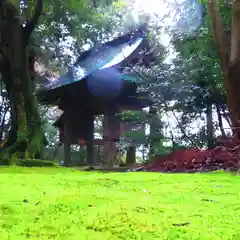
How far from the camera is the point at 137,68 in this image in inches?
450

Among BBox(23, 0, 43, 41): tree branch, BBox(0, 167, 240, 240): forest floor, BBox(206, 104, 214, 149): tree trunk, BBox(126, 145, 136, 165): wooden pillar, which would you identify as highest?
BBox(23, 0, 43, 41): tree branch

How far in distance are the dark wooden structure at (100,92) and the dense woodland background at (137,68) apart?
1.24ft

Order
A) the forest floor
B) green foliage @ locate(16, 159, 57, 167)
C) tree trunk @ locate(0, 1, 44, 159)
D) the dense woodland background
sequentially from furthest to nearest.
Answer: the dense woodland background, tree trunk @ locate(0, 1, 44, 159), green foliage @ locate(16, 159, 57, 167), the forest floor

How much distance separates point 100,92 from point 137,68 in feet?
3.87

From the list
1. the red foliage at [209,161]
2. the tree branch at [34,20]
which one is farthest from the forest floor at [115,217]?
the tree branch at [34,20]

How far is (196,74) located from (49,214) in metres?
9.35

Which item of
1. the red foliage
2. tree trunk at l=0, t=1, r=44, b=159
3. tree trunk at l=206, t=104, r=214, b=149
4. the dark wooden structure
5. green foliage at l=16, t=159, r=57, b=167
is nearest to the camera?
the red foliage

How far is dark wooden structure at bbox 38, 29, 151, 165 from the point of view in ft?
36.3

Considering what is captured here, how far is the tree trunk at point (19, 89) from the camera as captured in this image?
7.84 metres

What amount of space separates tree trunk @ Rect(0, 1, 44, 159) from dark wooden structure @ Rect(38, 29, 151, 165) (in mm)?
3064

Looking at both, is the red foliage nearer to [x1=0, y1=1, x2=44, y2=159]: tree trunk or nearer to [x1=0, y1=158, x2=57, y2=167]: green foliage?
[x1=0, y1=158, x2=57, y2=167]: green foliage

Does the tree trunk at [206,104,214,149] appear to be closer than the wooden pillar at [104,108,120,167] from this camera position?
Yes

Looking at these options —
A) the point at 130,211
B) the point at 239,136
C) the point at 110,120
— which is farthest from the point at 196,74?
the point at 130,211

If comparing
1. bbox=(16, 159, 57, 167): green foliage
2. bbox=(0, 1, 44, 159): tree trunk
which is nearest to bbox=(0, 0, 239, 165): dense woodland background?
bbox=(0, 1, 44, 159): tree trunk
